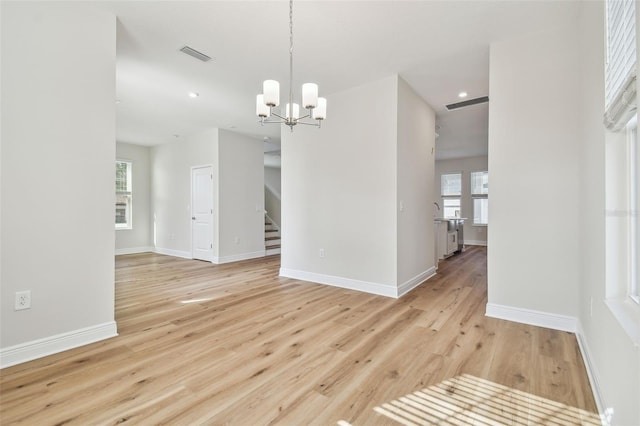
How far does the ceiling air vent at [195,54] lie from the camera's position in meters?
2.98

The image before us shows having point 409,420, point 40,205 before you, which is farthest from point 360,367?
point 40,205

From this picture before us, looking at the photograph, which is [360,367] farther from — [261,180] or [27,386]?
[261,180]

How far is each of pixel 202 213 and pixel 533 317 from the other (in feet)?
19.7

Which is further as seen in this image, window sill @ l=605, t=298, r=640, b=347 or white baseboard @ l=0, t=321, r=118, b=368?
white baseboard @ l=0, t=321, r=118, b=368

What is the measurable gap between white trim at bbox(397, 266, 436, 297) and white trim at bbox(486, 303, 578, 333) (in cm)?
100

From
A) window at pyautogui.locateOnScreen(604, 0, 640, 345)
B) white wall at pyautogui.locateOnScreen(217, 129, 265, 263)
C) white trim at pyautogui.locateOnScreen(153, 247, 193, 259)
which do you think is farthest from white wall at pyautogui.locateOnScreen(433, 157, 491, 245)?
window at pyautogui.locateOnScreen(604, 0, 640, 345)

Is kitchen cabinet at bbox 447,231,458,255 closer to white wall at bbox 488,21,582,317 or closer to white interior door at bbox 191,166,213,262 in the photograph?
white wall at bbox 488,21,582,317

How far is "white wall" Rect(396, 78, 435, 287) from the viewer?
12.1ft

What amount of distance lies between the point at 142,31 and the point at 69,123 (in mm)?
1167

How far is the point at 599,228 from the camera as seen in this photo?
1738mm

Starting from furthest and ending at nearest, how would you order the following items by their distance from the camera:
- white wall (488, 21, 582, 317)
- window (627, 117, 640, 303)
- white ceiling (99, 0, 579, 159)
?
white wall (488, 21, 582, 317), white ceiling (99, 0, 579, 159), window (627, 117, 640, 303)

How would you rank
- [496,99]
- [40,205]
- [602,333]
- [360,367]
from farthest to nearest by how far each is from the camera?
[496,99]
[40,205]
[360,367]
[602,333]

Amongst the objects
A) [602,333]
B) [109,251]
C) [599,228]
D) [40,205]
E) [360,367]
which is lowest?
[360,367]

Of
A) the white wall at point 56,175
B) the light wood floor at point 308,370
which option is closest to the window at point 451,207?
the light wood floor at point 308,370
